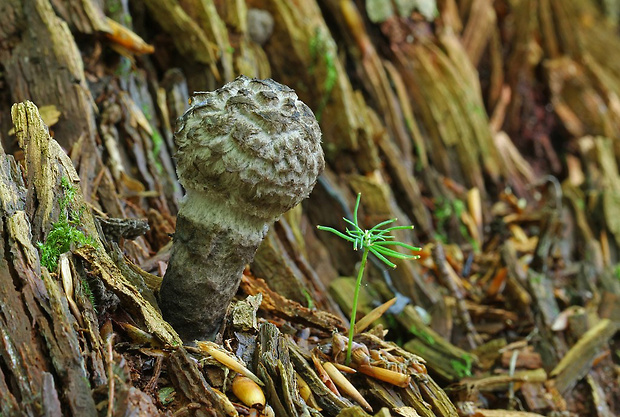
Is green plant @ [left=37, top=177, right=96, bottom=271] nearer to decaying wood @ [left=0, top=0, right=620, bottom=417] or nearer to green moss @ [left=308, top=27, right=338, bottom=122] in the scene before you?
decaying wood @ [left=0, top=0, right=620, bottom=417]

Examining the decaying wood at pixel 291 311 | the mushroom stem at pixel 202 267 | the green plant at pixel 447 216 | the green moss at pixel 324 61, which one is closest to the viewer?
the mushroom stem at pixel 202 267

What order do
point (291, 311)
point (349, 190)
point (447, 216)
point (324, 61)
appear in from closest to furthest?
point (291, 311), point (349, 190), point (324, 61), point (447, 216)

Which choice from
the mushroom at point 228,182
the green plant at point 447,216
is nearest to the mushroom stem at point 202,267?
the mushroom at point 228,182

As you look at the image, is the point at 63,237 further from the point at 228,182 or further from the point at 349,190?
the point at 349,190

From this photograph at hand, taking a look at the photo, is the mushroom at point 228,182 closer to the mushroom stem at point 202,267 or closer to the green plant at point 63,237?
the mushroom stem at point 202,267

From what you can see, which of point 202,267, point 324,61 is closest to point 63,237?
point 202,267

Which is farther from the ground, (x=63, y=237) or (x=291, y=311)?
(x=63, y=237)

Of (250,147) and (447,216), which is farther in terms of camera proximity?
(447,216)
